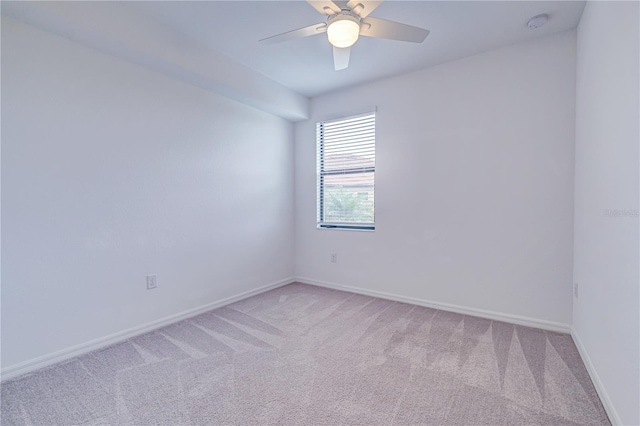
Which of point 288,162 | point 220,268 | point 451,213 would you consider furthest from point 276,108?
point 451,213

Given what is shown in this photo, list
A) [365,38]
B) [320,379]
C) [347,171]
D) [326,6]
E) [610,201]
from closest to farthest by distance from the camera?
[610,201] → [326,6] → [320,379] → [365,38] → [347,171]

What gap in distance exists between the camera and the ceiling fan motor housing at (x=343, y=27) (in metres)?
1.73

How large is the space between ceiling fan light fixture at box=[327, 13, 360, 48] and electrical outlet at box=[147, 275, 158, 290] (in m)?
2.40

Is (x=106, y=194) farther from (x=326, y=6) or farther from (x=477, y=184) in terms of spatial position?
(x=477, y=184)

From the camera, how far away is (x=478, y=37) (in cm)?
255

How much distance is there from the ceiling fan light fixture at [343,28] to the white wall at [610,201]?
1.27m

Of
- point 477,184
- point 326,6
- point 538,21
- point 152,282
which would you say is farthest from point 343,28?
point 152,282

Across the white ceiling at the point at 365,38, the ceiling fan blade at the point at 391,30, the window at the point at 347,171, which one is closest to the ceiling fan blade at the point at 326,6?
the ceiling fan blade at the point at 391,30

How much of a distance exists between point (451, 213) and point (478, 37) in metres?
1.57

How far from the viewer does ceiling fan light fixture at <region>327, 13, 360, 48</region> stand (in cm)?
173

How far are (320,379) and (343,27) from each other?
2.14m

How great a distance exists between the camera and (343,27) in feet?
5.79

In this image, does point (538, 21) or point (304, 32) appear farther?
point (538, 21)

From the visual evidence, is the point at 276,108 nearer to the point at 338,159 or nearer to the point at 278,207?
the point at 338,159
